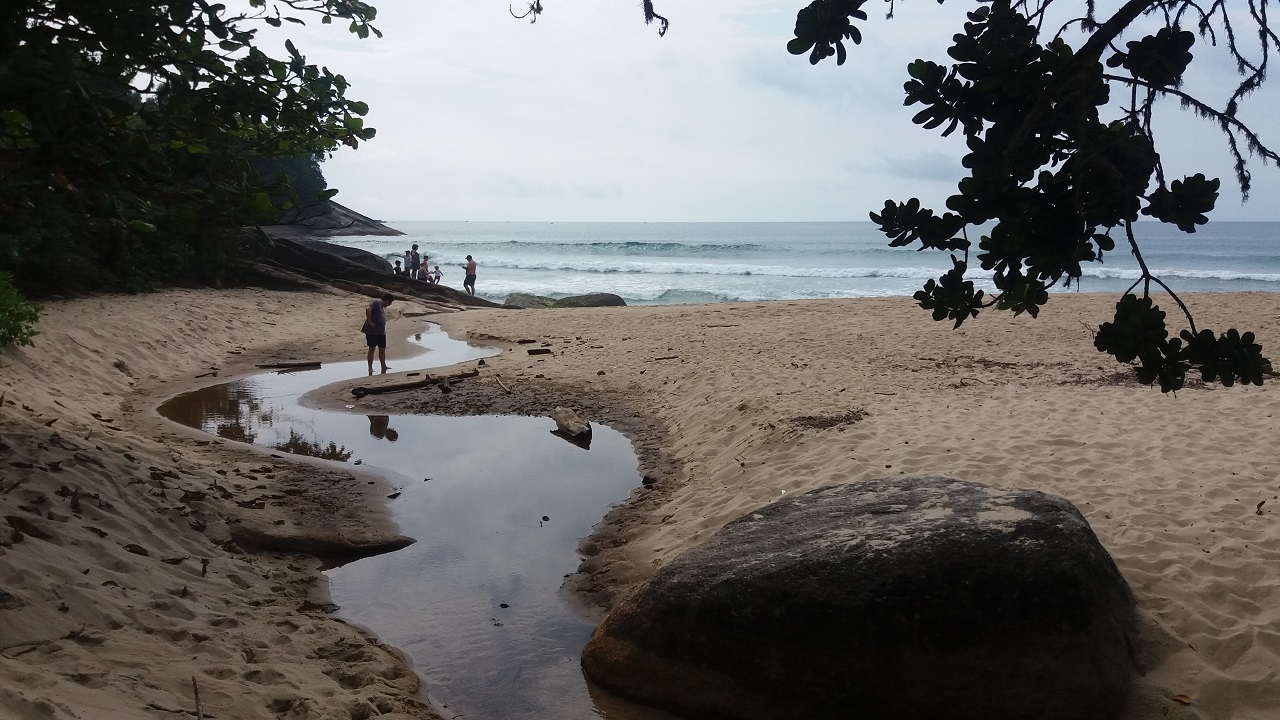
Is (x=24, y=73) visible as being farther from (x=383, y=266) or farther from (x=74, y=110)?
(x=383, y=266)

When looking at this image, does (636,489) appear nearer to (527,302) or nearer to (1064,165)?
(1064,165)

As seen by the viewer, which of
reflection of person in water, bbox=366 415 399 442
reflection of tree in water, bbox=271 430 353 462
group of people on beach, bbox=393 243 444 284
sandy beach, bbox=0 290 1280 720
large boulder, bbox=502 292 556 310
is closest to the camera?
sandy beach, bbox=0 290 1280 720

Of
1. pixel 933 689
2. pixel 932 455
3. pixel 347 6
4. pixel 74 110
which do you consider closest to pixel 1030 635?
pixel 933 689

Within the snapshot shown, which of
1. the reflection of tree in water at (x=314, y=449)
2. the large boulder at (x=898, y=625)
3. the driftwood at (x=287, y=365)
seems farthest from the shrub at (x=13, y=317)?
the large boulder at (x=898, y=625)

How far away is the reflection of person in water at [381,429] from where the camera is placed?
10898 millimetres

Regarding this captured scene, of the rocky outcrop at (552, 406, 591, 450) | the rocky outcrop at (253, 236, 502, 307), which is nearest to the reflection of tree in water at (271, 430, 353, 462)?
the rocky outcrop at (552, 406, 591, 450)

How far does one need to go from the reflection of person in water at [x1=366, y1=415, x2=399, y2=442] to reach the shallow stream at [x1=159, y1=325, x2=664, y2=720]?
0.08ft

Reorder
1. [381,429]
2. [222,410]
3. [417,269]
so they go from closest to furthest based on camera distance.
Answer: [381,429]
[222,410]
[417,269]

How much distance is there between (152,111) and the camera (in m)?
5.65

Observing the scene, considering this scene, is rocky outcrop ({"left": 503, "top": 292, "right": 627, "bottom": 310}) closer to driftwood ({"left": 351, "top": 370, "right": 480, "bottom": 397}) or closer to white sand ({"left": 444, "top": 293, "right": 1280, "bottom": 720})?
white sand ({"left": 444, "top": 293, "right": 1280, "bottom": 720})

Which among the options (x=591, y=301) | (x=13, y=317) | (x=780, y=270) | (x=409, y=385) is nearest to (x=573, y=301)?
(x=591, y=301)

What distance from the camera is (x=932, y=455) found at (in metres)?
7.96

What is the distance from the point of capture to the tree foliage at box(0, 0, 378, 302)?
4562mm

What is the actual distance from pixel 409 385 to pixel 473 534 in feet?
20.9
